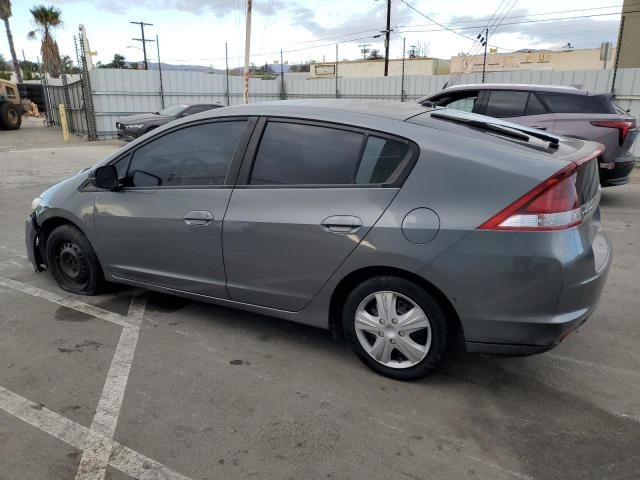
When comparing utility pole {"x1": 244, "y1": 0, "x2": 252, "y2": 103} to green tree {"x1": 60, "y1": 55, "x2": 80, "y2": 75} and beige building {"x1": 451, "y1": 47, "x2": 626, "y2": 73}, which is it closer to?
green tree {"x1": 60, "y1": 55, "x2": 80, "y2": 75}

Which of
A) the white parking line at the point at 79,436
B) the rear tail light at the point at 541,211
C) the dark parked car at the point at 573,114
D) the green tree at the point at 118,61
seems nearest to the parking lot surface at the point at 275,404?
the white parking line at the point at 79,436

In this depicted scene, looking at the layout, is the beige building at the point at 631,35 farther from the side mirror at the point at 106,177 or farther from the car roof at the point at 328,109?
the side mirror at the point at 106,177

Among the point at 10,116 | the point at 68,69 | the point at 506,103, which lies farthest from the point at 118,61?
the point at 506,103

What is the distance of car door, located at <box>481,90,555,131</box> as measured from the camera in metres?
7.55

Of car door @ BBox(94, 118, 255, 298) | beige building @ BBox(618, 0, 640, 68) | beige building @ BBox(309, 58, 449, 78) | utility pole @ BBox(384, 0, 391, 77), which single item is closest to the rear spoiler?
car door @ BBox(94, 118, 255, 298)

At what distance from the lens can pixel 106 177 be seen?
383 centimetres

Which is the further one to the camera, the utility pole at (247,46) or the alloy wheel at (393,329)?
the utility pole at (247,46)

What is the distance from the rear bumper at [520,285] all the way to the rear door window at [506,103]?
18.2 feet

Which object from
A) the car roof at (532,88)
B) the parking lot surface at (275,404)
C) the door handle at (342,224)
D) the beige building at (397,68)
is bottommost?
the parking lot surface at (275,404)

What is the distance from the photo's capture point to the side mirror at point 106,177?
3.83m

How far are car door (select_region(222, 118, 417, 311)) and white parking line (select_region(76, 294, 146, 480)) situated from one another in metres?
0.80

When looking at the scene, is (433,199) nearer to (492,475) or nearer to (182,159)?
(492,475)

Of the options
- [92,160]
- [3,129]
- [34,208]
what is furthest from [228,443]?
[3,129]

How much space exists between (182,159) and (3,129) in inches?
1019
